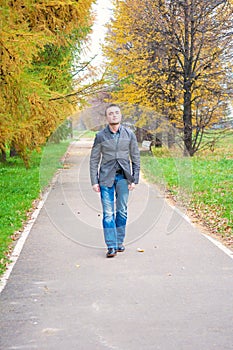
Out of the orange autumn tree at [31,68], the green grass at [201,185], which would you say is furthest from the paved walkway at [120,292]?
the orange autumn tree at [31,68]

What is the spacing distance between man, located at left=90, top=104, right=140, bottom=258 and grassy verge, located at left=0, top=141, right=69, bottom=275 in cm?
152

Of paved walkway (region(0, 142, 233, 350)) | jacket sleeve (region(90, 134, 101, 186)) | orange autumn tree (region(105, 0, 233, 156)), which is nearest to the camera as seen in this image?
paved walkway (region(0, 142, 233, 350))

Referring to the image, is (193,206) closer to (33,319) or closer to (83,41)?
(33,319)

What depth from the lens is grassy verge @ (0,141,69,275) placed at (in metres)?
9.71

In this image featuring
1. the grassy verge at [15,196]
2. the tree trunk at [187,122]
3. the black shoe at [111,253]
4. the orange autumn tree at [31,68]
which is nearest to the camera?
the black shoe at [111,253]

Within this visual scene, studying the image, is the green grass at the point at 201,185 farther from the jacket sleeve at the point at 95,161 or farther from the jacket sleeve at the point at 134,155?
the jacket sleeve at the point at 95,161

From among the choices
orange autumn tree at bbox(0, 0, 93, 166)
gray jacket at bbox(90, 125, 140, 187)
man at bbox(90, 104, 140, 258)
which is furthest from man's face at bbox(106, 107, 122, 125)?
orange autumn tree at bbox(0, 0, 93, 166)

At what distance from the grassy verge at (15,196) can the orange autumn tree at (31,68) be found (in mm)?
1085

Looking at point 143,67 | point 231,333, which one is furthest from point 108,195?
point 143,67

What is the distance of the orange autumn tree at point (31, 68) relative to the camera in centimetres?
948

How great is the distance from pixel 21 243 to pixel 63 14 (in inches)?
284

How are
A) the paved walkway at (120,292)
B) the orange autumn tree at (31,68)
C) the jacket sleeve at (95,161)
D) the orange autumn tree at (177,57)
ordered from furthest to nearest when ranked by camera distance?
the orange autumn tree at (177,57)
the orange autumn tree at (31,68)
the jacket sleeve at (95,161)
the paved walkway at (120,292)

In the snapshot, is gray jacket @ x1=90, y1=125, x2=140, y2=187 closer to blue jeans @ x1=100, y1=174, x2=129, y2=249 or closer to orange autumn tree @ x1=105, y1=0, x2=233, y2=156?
blue jeans @ x1=100, y1=174, x2=129, y2=249

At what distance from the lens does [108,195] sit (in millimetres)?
8531
